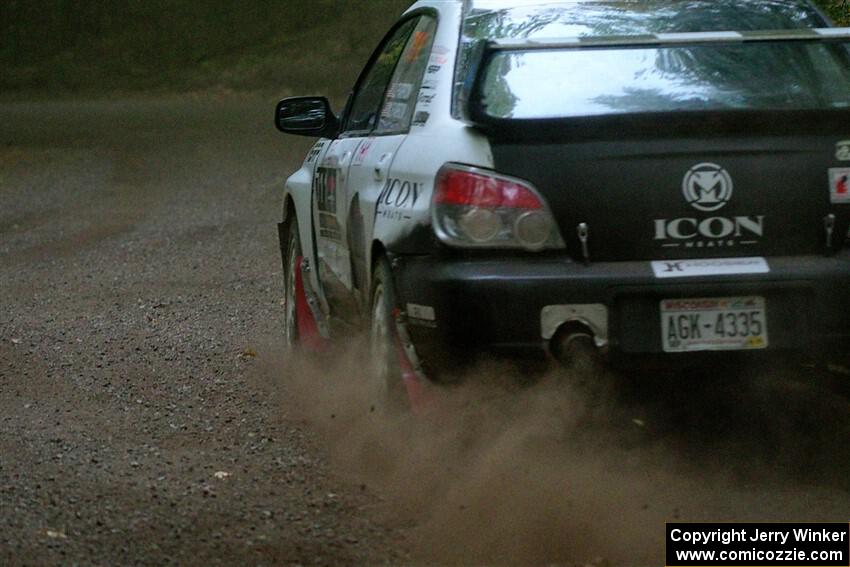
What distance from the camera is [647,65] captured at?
16.4ft

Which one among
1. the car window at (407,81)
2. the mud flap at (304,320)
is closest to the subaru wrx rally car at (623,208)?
the car window at (407,81)

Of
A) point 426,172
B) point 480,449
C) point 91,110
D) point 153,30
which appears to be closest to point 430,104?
point 426,172

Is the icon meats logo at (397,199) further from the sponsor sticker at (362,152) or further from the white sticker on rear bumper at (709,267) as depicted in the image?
the white sticker on rear bumper at (709,267)

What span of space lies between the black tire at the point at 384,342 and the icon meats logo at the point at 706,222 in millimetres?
944

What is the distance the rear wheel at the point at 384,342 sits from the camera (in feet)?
16.7

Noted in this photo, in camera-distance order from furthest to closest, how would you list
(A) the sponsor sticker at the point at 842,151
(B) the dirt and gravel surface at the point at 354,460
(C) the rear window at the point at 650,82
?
(C) the rear window at the point at 650,82, (A) the sponsor sticker at the point at 842,151, (B) the dirt and gravel surface at the point at 354,460

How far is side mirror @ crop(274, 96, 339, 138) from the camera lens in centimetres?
681

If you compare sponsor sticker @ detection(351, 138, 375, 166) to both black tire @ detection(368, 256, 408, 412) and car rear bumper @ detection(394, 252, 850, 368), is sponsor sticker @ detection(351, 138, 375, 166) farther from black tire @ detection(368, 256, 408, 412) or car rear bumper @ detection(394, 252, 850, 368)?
car rear bumper @ detection(394, 252, 850, 368)

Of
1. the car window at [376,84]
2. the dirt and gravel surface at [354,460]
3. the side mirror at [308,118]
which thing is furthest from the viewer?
the side mirror at [308,118]

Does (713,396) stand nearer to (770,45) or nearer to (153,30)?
(770,45)

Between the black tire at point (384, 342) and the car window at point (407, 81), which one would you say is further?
the car window at point (407, 81)

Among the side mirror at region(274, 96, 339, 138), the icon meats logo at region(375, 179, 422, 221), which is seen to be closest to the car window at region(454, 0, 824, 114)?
the icon meats logo at region(375, 179, 422, 221)

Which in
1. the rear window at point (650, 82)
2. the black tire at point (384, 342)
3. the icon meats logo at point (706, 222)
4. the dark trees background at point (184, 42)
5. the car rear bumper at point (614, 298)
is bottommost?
the dark trees background at point (184, 42)

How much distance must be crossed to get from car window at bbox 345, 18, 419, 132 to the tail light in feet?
4.83
